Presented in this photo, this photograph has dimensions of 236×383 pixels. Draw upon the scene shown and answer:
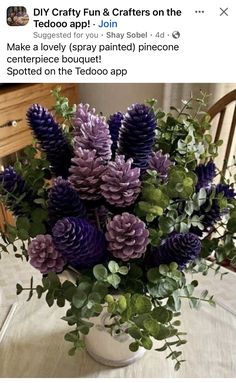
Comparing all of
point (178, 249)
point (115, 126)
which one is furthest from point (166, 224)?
point (115, 126)

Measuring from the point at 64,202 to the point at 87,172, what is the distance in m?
0.04

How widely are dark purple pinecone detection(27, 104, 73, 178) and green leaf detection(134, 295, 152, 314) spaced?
0.16 metres

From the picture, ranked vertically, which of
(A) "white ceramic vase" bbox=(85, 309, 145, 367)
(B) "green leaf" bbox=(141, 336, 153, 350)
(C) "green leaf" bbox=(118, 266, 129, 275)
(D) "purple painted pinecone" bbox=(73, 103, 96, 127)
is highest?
(D) "purple painted pinecone" bbox=(73, 103, 96, 127)

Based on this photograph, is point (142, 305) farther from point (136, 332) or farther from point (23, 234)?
point (23, 234)

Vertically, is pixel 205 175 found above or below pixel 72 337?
above

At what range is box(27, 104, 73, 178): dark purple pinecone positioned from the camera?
408 millimetres

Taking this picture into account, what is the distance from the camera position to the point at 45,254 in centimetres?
39

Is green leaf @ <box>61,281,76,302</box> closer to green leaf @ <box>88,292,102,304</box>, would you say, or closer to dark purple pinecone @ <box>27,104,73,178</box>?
green leaf @ <box>88,292,102,304</box>
